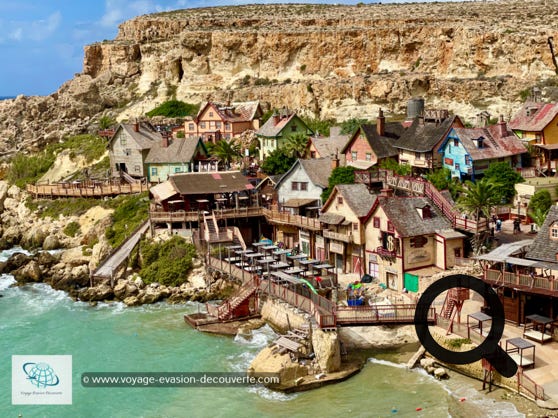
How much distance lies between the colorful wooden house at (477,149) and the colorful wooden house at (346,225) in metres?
8.27

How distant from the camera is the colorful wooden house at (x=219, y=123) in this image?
74.2 meters

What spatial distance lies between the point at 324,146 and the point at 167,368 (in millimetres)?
29166

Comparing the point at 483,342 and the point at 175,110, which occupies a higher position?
the point at 175,110

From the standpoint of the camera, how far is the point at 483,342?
32531 mm

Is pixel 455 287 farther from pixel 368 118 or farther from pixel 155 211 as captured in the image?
pixel 368 118

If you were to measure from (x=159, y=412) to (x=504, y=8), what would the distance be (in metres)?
68.9

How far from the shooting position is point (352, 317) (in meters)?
35.2

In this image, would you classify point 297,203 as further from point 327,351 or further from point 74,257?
point 327,351

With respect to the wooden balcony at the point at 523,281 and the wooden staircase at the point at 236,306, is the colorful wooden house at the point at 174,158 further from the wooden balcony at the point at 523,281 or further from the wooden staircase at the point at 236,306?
the wooden balcony at the point at 523,281

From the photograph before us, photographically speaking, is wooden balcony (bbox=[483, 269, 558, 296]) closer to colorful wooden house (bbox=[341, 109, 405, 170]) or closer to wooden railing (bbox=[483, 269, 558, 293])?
wooden railing (bbox=[483, 269, 558, 293])

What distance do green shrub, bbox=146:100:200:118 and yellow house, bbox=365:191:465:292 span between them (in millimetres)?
48164

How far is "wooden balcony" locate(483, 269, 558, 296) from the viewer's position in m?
32.8

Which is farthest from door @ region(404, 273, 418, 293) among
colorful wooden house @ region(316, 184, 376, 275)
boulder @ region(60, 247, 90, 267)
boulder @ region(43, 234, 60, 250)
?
boulder @ region(43, 234, 60, 250)

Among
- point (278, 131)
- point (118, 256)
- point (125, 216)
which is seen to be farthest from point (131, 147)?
point (118, 256)
